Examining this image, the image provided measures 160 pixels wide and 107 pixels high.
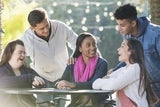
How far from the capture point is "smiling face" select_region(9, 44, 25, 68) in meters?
4.62

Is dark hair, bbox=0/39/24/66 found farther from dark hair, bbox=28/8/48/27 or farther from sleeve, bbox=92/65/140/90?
sleeve, bbox=92/65/140/90

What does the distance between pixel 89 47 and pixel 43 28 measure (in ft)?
1.62

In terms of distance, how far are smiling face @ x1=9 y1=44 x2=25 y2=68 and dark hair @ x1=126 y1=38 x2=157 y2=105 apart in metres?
0.88

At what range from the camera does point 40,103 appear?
4617 mm

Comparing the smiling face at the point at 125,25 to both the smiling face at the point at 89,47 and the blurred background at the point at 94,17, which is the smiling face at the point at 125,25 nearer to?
the smiling face at the point at 89,47

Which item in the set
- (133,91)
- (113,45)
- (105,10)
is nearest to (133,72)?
(133,91)

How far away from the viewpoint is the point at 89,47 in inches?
185

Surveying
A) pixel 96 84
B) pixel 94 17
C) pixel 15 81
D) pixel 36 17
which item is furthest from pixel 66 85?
pixel 94 17

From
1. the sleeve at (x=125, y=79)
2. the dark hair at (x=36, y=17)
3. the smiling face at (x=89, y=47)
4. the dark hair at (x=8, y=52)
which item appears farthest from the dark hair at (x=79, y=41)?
the sleeve at (x=125, y=79)

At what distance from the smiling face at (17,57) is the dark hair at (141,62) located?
0.88 m

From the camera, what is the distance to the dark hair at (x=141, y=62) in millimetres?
4222

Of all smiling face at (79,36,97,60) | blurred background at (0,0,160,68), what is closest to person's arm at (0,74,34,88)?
smiling face at (79,36,97,60)

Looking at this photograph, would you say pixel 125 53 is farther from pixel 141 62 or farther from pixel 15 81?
pixel 15 81

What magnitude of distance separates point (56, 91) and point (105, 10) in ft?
67.2
